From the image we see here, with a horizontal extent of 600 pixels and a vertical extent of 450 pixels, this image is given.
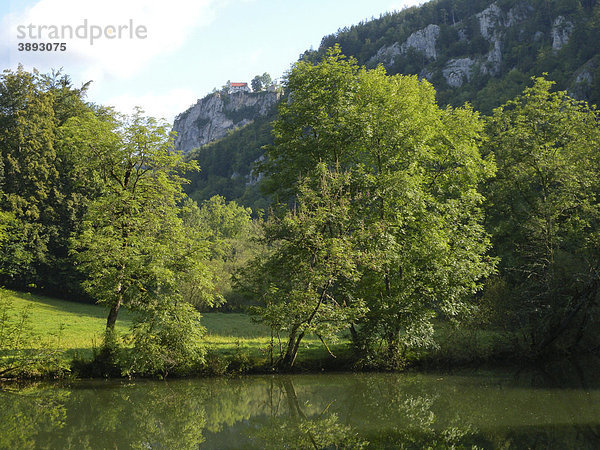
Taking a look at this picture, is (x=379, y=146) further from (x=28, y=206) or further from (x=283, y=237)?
(x=28, y=206)

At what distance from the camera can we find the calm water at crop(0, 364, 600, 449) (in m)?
10.4

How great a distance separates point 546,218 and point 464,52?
123645 mm

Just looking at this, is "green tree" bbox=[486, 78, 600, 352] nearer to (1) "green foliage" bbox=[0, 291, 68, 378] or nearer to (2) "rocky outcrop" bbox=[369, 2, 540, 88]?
(1) "green foliage" bbox=[0, 291, 68, 378]

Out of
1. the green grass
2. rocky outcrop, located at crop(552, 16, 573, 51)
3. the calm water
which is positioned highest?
rocky outcrop, located at crop(552, 16, 573, 51)

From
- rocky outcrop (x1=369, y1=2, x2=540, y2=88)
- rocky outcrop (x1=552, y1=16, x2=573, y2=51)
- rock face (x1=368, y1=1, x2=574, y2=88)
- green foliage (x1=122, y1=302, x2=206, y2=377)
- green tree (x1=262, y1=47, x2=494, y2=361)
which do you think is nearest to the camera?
green foliage (x1=122, y1=302, x2=206, y2=377)

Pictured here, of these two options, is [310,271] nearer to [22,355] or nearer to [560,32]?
[22,355]

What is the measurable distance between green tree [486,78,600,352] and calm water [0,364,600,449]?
11.9ft

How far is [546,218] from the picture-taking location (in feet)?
72.7

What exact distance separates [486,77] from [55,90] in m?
94.3

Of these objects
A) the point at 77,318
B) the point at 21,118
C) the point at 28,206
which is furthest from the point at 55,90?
the point at 77,318

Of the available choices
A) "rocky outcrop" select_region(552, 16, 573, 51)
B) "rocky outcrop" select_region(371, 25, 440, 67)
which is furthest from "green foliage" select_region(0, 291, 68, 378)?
"rocky outcrop" select_region(371, 25, 440, 67)

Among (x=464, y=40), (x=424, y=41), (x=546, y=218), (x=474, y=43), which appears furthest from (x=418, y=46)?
(x=546, y=218)

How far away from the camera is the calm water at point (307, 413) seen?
1042 centimetres

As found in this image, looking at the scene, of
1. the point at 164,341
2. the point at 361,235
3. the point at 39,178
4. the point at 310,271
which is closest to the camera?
the point at 164,341
